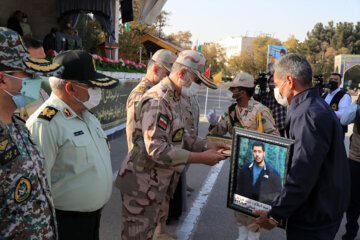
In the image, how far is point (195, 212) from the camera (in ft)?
14.9

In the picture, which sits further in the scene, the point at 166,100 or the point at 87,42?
the point at 87,42

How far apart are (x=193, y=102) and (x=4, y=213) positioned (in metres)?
3.69

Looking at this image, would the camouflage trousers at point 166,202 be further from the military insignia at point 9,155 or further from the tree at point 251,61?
the tree at point 251,61

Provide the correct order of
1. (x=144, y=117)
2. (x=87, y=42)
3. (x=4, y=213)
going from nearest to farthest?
(x=4, y=213)
(x=144, y=117)
(x=87, y=42)

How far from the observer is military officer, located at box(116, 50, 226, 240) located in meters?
2.54

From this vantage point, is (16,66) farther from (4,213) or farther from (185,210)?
(185,210)

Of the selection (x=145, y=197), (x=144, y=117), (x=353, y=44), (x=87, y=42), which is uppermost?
(x=353, y=44)

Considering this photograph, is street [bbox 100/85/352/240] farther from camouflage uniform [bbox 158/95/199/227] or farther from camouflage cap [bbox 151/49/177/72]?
camouflage cap [bbox 151/49/177/72]

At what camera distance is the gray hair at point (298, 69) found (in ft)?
6.69

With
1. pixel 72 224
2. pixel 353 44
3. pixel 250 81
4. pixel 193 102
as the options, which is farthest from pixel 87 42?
pixel 353 44

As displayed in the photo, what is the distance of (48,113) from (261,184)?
1484 millimetres

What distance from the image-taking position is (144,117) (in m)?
2.52

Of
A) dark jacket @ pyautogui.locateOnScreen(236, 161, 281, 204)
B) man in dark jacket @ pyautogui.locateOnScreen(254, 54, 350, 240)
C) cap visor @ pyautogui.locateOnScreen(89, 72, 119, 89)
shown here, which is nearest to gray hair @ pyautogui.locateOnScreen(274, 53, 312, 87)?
man in dark jacket @ pyautogui.locateOnScreen(254, 54, 350, 240)

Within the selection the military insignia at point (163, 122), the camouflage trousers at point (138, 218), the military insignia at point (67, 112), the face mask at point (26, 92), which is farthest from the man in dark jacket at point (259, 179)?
the face mask at point (26, 92)
